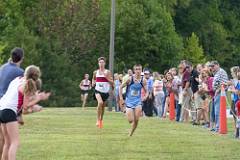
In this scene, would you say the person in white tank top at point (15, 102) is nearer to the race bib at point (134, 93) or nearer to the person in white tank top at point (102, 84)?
the race bib at point (134, 93)

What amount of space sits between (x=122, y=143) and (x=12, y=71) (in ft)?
20.6

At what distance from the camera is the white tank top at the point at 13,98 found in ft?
44.3

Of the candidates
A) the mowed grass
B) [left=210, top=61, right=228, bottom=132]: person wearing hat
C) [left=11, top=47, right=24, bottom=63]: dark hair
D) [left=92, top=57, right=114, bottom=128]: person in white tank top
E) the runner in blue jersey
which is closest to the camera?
[left=11, top=47, right=24, bottom=63]: dark hair

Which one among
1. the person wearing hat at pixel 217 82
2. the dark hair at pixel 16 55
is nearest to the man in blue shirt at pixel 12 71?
the dark hair at pixel 16 55

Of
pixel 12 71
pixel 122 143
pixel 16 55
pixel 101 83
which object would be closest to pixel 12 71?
pixel 12 71

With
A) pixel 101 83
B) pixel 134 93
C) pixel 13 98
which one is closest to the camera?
pixel 13 98

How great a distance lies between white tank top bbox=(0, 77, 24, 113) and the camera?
13.5 meters

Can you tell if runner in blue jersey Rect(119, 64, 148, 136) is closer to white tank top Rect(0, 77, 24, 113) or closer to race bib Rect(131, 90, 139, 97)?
race bib Rect(131, 90, 139, 97)

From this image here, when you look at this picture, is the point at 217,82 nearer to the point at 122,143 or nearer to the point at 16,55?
the point at 122,143

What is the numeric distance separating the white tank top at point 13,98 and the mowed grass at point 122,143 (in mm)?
3061

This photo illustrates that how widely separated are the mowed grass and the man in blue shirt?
8.52ft

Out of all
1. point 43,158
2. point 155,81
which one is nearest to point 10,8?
point 155,81

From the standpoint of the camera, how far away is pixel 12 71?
46.5 ft

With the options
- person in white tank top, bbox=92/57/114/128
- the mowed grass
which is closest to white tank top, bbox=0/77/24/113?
the mowed grass
